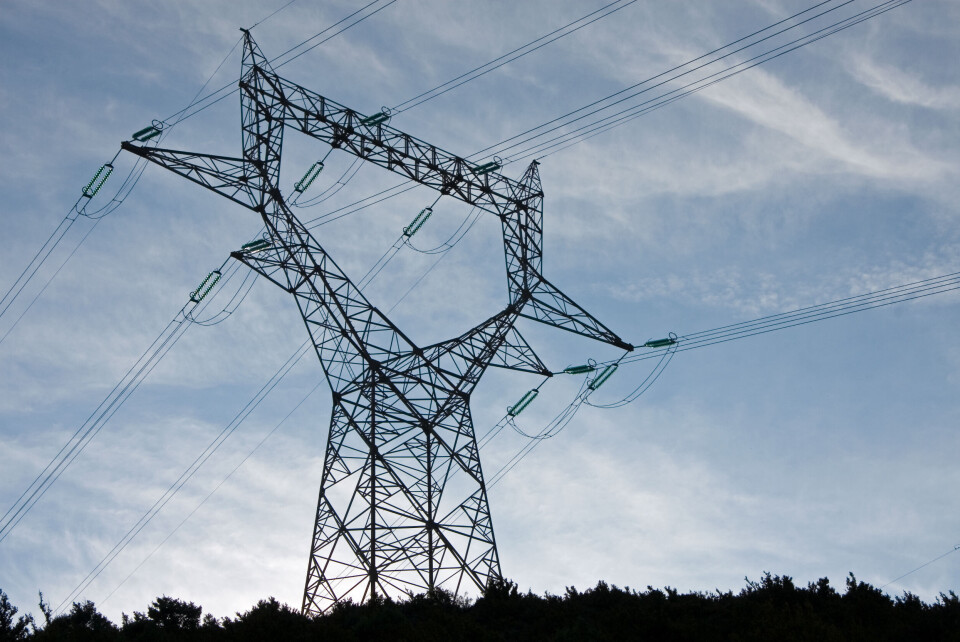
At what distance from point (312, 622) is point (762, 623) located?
11.7 metres

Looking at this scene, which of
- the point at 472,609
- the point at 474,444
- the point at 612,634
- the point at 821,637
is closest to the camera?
the point at 821,637

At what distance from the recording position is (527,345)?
1373 inches

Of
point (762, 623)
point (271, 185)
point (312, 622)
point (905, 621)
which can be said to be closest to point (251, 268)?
point (271, 185)

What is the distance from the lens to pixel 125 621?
33125mm

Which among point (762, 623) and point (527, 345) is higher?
point (527, 345)

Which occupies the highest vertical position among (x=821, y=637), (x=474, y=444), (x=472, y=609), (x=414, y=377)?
(x=414, y=377)

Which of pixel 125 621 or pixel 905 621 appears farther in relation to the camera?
pixel 125 621

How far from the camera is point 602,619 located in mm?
28328

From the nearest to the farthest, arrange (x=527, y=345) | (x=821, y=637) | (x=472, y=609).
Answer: (x=821, y=637) → (x=472, y=609) → (x=527, y=345)

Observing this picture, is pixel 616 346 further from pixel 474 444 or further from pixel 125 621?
pixel 125 621

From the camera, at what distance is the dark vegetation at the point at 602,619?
85.3ft

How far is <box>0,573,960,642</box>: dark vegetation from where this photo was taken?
26.0 meters

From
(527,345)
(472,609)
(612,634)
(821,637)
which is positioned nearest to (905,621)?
(821,637)

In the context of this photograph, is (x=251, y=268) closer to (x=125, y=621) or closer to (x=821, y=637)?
(x=125, y=621)
